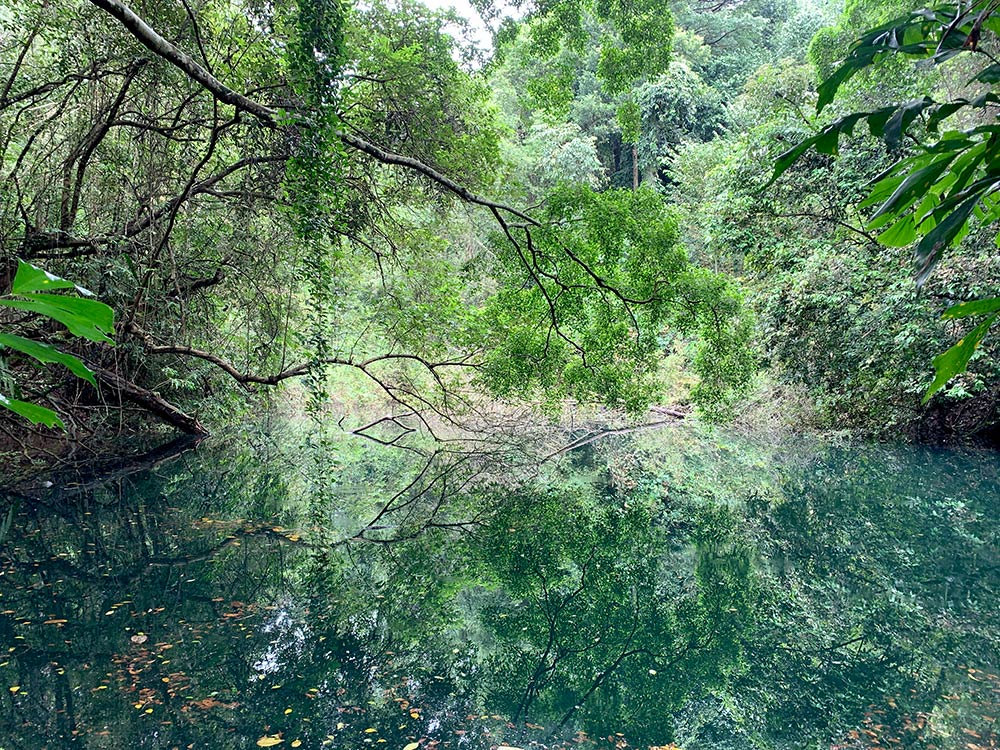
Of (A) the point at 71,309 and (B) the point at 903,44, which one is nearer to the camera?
(A) the point at 71,309

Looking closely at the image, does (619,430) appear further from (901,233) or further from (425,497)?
(901,233)

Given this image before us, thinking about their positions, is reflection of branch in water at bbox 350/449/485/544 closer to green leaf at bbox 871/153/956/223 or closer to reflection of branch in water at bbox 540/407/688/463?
reflection of branch in water at bbox 540/407/688/463

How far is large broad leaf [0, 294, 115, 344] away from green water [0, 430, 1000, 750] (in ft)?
9.88

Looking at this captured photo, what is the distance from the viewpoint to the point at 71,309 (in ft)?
1.53

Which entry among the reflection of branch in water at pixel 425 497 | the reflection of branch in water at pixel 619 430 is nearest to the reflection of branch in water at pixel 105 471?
the reflection of branch in water at pixel 425 497

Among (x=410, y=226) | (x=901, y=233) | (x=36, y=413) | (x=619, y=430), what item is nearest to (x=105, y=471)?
(x=410, y=226)

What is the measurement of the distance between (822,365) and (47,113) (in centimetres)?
1026

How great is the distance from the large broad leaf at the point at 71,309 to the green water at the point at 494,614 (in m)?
3.01

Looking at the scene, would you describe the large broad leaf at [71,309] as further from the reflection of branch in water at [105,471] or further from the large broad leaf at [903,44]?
the reflection of branch in water at [105,471]

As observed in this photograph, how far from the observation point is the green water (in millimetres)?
3213

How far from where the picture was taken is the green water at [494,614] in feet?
10.5

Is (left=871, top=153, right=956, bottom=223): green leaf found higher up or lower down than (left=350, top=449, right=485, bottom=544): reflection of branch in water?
lower down

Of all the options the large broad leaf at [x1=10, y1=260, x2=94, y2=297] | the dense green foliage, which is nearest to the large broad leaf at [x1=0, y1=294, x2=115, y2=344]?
the large broad leaf at [x1=10, y1=260, x2=94, y2=297]

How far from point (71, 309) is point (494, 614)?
4532 mm
